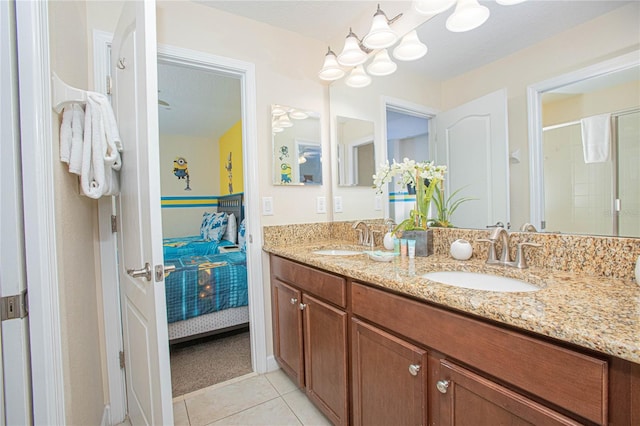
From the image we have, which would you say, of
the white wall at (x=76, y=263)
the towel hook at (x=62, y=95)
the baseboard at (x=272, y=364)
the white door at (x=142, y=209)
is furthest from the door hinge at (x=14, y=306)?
the baseboard at (x=272, y=364)

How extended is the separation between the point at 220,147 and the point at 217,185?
730 mm

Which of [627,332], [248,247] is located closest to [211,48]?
[248,247]

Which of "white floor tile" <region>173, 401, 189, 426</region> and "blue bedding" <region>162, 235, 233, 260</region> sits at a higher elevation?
"blue bedding" <region>162, 235, 233, 260</region>

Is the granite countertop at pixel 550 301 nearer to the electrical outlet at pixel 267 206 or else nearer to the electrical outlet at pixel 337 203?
the electrical outlet at pixel 267 206

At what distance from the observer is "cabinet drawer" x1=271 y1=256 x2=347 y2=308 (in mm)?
1243

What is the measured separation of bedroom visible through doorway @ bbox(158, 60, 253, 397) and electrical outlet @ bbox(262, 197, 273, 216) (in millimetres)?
766

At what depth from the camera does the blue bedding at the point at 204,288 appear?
214 centimetres

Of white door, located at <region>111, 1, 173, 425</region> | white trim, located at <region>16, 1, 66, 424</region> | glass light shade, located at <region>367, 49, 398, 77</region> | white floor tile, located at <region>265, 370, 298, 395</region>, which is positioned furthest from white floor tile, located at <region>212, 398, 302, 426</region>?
glass light shade, located at <region>367, 49, 398, 77</region>

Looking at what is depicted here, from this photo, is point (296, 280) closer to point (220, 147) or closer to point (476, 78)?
point (476, 78)

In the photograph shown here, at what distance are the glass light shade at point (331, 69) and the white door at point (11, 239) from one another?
1.56 m

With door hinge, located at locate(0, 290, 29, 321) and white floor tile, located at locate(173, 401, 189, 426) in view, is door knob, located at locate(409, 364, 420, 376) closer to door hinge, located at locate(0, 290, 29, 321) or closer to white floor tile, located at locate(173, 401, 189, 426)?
door hinge, located at locate(0, 290, 29, 321)

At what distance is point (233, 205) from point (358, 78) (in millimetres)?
3113

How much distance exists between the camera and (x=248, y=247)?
1913 mm

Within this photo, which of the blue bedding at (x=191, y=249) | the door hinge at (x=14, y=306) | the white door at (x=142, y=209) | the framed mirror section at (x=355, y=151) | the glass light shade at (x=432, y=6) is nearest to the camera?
the door hinge at (x=14, y=306)
